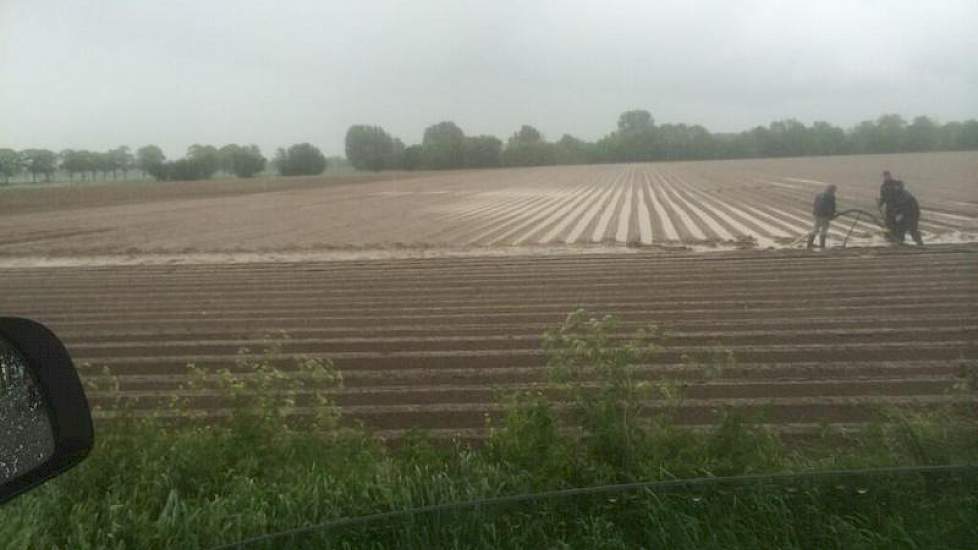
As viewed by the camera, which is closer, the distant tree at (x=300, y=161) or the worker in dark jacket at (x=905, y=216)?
the distant tree at (x=300, y=161)

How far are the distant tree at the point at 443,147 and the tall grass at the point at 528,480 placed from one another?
3.91m

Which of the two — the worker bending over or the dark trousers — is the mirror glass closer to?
the worker bending over

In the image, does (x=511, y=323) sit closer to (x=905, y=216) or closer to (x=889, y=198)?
(x=889, y=198)

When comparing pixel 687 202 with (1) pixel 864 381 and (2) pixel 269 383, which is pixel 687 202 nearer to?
(1) pixel 864 381

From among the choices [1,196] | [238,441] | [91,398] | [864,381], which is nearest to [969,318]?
[864,381]

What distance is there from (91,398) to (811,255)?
11.8 metres

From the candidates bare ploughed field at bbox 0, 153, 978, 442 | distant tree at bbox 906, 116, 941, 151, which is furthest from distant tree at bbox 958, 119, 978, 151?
bare ploughed field at bbox 0, 153, 978, 442

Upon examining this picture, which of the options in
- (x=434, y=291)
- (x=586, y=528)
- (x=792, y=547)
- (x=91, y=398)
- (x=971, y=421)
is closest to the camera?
(x=792, y=547)

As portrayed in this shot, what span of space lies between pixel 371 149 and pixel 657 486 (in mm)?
7088

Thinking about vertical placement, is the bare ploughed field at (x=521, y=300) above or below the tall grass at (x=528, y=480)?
below

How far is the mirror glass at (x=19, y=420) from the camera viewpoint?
269 cm

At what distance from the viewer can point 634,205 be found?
2958 centimetres

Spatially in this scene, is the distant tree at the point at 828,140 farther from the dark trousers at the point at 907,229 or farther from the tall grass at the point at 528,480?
the tall grass at the point at 528,480

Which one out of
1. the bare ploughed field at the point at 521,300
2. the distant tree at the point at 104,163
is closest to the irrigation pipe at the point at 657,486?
the bare ploughed field at the point at 521,300
